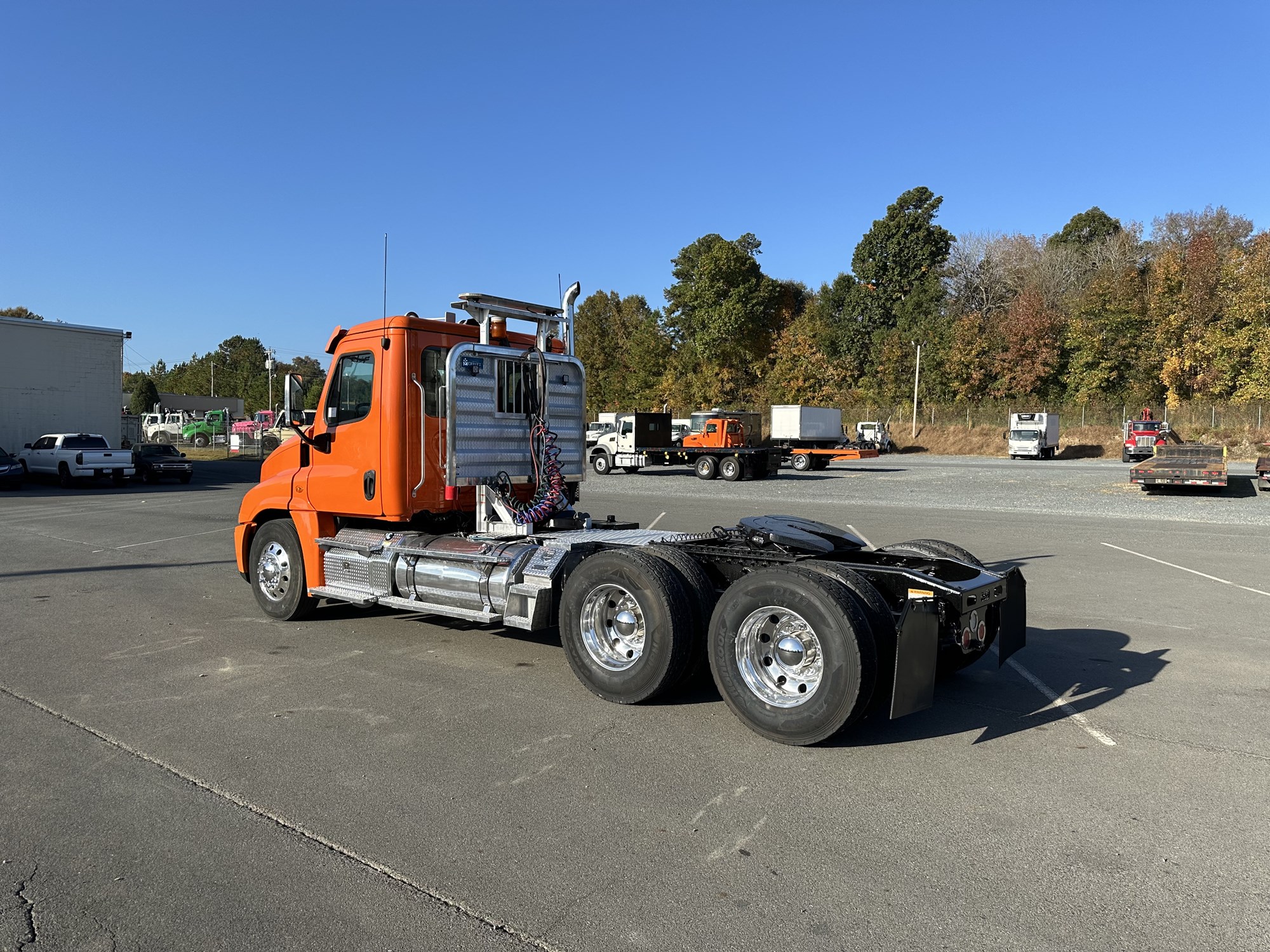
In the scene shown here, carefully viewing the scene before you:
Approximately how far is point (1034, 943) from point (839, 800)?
125cm

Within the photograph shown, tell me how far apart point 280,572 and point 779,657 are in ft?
16.9

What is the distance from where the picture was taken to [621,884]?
3.44 metres

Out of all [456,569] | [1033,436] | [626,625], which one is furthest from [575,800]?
[1033,436]

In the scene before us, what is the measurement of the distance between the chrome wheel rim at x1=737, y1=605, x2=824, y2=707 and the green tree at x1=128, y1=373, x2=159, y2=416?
110802 mm

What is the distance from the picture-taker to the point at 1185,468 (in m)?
24.3

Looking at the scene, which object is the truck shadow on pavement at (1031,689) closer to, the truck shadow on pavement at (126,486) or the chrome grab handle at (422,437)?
the chrome grab handle at (422,437)

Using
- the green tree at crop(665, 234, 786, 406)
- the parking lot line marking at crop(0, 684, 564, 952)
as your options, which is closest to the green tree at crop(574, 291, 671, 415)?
the green tree at crop(665, 234, 786, 406)

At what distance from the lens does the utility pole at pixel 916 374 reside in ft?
207

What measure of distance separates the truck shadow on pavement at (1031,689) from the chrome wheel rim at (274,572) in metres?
5.37

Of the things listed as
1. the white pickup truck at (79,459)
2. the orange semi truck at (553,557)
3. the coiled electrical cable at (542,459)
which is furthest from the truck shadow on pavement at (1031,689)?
the white pickup truck at (79,459)

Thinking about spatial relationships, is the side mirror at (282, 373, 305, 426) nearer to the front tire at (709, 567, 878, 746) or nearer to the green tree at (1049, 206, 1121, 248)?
the front tire at (709, 567, 878, 746)

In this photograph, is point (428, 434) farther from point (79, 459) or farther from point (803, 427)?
point (803, 427)

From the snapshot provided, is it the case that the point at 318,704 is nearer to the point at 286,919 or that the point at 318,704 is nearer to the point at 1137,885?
the point at 286,919

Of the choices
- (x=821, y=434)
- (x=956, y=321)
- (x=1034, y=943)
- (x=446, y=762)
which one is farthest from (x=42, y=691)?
(x=956, y=321)
